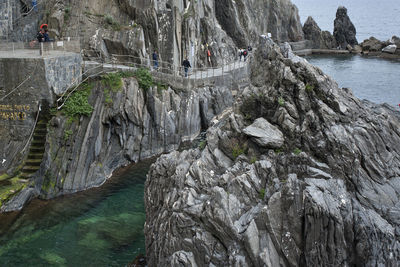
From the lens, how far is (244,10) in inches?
3054

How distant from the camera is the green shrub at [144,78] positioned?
122ft

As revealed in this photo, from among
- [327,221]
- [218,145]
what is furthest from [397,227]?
[218,145]

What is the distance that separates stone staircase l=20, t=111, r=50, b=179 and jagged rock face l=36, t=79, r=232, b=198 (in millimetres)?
500

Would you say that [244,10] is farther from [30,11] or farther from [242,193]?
[242,193]

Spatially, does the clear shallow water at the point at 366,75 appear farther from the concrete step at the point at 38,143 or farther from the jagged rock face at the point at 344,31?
the concrete step at the point at 38,143

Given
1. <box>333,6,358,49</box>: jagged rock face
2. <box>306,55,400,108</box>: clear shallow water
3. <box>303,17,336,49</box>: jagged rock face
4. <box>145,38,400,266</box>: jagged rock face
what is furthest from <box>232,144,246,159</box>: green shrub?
<box>333,6,358,49</box>: jagged rock face

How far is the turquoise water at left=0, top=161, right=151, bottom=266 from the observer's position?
76.4 ft

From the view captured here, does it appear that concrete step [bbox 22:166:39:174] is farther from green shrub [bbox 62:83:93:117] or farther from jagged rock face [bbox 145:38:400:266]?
jagged rock face [bbox 145:38:400:266]

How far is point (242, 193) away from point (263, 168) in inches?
63.6

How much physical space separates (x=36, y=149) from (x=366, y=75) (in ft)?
197

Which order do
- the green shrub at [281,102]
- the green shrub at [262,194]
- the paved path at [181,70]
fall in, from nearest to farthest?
the green shrub at [262,194], the green shrub at [281,102], the paved path at [181,70]

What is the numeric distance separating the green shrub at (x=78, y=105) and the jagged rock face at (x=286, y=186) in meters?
12.1

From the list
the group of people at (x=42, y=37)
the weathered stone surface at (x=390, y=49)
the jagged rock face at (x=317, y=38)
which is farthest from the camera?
the jagged rock face at (x=317, y=38)

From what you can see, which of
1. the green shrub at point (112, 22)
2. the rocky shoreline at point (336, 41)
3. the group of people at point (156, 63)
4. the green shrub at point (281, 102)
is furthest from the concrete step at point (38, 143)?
the rocky shoreline at point (336, 41)
